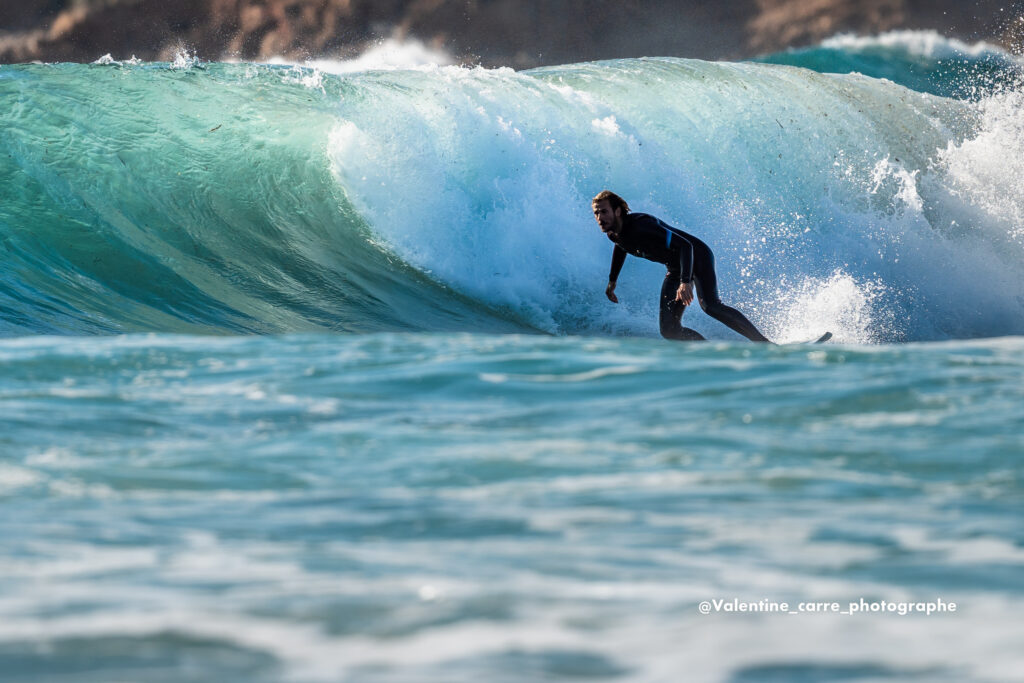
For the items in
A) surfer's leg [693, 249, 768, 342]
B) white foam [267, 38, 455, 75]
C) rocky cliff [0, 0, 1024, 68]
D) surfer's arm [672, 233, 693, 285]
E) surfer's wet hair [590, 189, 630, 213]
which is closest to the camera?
surfer's wet hair [590, 189, 630, 213]

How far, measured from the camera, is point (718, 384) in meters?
5.01

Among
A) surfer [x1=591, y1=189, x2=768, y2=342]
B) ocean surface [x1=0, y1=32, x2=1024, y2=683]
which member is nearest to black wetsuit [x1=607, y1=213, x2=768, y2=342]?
surfer [x1=591, y1=189, x2=768, y2=342]

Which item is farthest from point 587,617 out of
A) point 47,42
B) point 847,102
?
point 47,42

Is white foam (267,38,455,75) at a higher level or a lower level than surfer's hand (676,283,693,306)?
higher

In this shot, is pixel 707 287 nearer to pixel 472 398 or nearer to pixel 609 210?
pixel 609 210

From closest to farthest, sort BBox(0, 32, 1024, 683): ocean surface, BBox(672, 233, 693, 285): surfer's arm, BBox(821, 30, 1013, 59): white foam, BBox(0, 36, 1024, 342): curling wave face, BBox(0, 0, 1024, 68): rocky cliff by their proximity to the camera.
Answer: BBox(0, 32, 1024, 683): ocean surface < BBox(672, 233, 693, 285): surfer's arm < BBox(0, 36, 1024, 342): curling wave face < BBox(821, 30, 1013, 59): white foam < BBox(0, 0, 1024, 68): rocky cliff

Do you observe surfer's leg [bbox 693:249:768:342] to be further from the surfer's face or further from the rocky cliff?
the rocky cliff

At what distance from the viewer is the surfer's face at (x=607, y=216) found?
800 cm

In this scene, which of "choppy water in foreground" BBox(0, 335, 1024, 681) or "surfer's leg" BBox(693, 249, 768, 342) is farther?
"surfer's leg" BBox(693, 249, 768, 342)

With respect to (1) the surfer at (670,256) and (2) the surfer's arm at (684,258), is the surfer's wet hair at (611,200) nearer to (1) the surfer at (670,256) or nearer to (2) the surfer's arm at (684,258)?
(1) the surfer at (670,256)

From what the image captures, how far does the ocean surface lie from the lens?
2.44 metres

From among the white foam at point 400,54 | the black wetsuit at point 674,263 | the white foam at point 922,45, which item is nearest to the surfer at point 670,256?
the black wetsuit at point 674,263

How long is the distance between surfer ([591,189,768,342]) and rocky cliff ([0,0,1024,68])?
29902 mm

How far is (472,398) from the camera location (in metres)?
4.83
